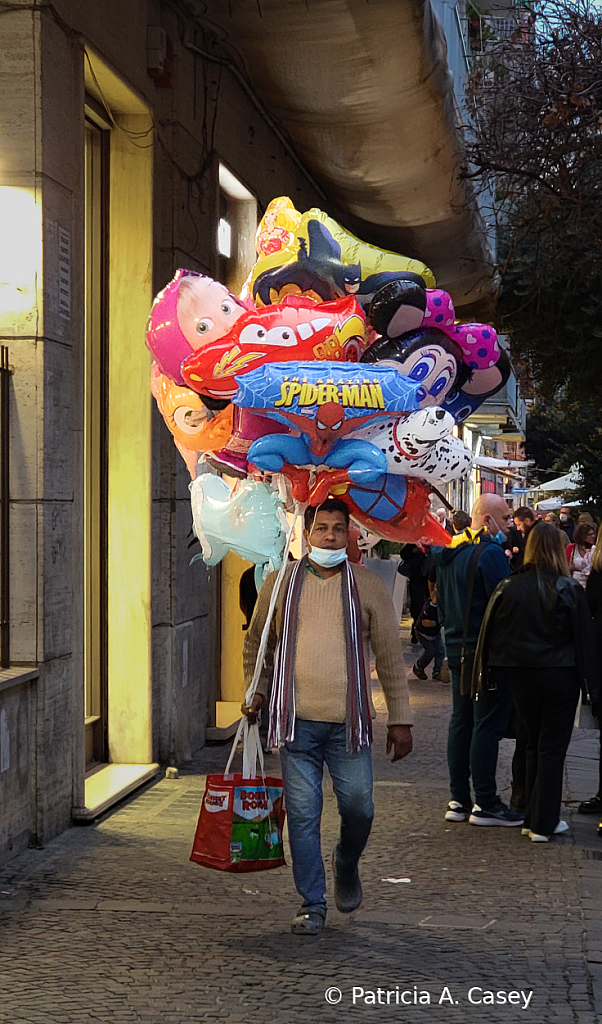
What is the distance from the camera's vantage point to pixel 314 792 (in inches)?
208

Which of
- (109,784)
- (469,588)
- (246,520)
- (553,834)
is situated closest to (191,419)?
(246,520)

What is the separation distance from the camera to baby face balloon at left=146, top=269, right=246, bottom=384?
577 cm

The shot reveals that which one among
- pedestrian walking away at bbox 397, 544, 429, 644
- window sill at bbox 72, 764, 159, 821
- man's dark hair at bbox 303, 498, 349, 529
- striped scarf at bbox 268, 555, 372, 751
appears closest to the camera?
striped scarf at bbox 268, 555, 372, 751

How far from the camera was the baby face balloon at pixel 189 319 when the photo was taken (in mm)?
5770

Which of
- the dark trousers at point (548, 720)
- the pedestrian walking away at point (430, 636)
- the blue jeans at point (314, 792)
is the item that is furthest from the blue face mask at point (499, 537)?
the pedestrian walking away at point (430, 636)

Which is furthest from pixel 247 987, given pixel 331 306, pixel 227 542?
pixel 331 306

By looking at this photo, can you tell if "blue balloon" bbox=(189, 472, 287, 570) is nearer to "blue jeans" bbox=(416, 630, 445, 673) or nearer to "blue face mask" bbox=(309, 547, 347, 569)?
"blue face mask" bbox=(309, 547, 347, 569)

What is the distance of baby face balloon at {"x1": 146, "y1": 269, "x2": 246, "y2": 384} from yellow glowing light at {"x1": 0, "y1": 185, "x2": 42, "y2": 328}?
1010 millimetres

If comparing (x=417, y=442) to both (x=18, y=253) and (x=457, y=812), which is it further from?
(x=457, y=812)

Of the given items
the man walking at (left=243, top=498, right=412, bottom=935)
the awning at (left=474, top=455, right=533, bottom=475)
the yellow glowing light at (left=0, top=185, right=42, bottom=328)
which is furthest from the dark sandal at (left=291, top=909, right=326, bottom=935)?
the awning at (left=474, top=455, right=533, bottom=475)

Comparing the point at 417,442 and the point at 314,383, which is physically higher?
the point at 314,383

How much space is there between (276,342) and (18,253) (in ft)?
6.12

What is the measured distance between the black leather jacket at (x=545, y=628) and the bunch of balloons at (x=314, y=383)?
1214mm
